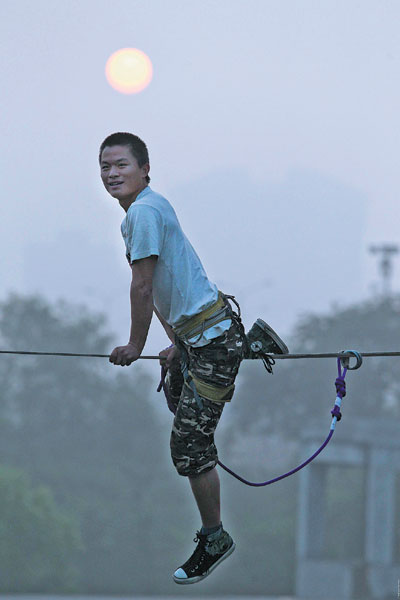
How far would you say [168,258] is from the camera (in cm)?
582

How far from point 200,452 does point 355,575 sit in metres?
46.1

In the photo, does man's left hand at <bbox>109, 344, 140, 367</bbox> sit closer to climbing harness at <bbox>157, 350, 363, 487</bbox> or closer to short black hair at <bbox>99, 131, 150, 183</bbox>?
climbing harness at <bbox>157, 350, 363, 487</bbox>

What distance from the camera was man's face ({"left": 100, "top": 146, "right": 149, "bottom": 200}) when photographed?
587 cm

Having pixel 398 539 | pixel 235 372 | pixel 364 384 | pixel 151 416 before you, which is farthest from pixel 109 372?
pixel 235 372

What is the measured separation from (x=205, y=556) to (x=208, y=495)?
1.07 ft

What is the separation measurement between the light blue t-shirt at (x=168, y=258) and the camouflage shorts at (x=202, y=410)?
0.09 metres

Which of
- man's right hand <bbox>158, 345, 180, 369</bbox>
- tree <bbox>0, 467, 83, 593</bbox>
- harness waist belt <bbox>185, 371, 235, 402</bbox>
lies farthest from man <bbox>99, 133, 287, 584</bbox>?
tree <bbox>0, 467, 83, 593</bbox>

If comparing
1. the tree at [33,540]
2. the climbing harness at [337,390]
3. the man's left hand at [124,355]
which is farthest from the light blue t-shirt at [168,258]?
the tree at [33,540]

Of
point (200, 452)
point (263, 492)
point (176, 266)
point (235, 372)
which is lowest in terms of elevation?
point (263, 492)

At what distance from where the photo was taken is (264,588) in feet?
223

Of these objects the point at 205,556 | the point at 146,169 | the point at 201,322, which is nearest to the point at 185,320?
the point at 201,322

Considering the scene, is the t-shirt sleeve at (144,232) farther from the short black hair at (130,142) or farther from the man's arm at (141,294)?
the short black hair at (130,142)

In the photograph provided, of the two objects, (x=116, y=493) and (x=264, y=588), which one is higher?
(x=116, y=493)

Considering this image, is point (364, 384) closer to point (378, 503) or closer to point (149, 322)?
point (378, 503)
